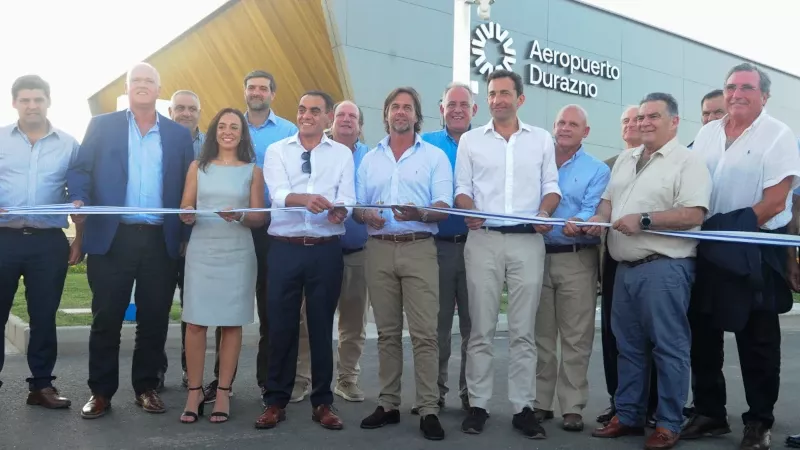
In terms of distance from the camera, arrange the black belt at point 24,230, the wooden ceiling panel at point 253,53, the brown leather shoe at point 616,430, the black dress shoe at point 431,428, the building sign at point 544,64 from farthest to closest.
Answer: the building sign at point 544,64, the wooden ceiling panel at point 253,53, the black belt at point 24,230, the brown leather shoe at point 616,430, the black dress shoe at point 431,428

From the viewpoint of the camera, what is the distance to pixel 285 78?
16.1m

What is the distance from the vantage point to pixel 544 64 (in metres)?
19.6

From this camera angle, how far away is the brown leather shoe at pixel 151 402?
199 inches

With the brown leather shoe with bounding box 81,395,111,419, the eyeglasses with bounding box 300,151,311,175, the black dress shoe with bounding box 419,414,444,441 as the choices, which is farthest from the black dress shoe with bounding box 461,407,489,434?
the brown leather shoe with bounding box 81,395,111,419

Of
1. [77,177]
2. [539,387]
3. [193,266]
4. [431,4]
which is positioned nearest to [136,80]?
[77,177]

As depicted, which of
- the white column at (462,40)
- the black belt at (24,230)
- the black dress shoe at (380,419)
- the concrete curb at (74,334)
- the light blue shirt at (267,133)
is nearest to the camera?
the black dress shoe at (380,419)

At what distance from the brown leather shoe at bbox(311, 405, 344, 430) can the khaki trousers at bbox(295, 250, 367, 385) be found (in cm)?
91

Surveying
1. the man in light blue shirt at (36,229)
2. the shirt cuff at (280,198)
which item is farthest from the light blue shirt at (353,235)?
the man in light blue shirt at (36,229)

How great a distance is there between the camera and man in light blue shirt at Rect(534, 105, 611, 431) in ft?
16.1

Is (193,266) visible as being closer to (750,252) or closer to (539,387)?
(539,387)

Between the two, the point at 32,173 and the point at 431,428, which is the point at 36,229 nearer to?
the point at 32,173

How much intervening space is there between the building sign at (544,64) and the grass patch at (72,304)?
1068 centimetres

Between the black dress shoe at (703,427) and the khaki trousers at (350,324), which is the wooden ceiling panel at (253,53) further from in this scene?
the black dress shoe at (703,427)

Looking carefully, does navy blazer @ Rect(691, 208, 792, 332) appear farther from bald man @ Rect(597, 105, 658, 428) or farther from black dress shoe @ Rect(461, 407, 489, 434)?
black dress shoe @ Rect(461, 407, 489, 434)
